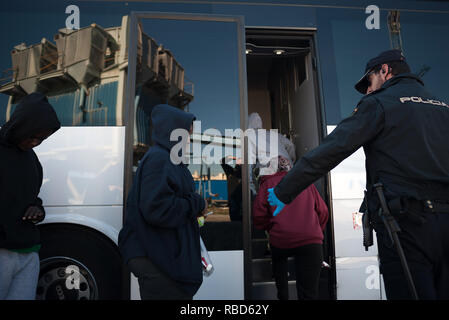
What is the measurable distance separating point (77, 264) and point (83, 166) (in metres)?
0.79

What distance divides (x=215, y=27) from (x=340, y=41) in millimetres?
1183

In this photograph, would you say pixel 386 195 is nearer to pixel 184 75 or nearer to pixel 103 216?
pixel 184 75

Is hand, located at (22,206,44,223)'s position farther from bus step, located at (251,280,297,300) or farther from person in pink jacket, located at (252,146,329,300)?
bus step, located at (251,280,297,300)

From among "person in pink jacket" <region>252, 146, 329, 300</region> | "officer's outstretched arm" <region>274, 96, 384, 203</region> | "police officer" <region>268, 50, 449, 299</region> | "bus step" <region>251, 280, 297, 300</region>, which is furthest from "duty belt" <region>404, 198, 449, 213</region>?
"bus step" <region>251, 280, 297, 300</region>

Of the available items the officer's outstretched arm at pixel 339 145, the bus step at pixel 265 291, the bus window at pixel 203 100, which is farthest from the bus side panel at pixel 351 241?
the officer's outstretched arm at pixel 339 145

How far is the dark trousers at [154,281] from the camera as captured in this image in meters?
1.61

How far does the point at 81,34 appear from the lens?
2717 mm

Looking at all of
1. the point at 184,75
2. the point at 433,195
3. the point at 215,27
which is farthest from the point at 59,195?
the point at 433,195

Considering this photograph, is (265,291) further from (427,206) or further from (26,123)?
(26,123)

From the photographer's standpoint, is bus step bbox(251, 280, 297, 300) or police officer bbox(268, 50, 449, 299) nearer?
police officer bbox(268, 50, 449, 299)

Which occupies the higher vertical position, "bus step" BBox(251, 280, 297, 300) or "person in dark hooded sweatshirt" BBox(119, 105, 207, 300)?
"person in dark hooded sweatshirt" BBox(119, 105, 207, 300)

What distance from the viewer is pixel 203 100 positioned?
2756 millimetres

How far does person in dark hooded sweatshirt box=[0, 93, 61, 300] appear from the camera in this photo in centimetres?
185

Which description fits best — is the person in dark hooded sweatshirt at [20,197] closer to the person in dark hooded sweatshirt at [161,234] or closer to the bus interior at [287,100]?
the person in dark hooded sweatshirt at [161,234]
